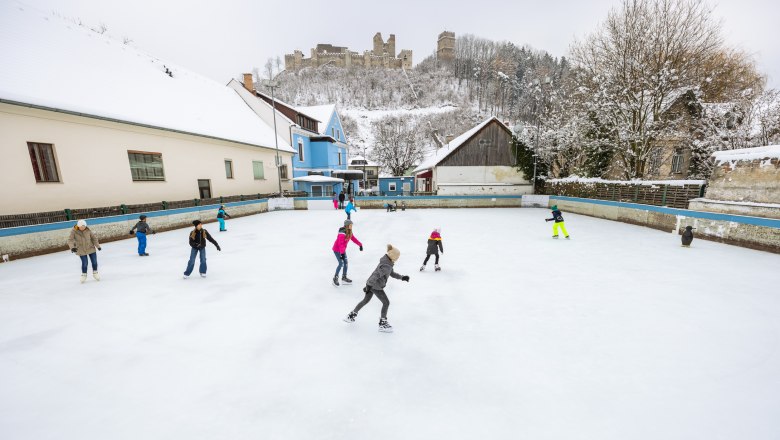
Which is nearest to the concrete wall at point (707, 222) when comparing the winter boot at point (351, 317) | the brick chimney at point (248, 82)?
the winter boot at point (351, 317)

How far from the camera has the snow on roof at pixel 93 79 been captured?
36.4 feet

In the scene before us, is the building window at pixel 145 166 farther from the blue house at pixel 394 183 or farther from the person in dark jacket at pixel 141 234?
the blue house at pixel 394 183

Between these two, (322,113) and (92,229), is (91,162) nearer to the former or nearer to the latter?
(92,229)

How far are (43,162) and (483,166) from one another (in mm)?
25828

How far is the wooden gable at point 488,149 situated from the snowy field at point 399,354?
18457 mm

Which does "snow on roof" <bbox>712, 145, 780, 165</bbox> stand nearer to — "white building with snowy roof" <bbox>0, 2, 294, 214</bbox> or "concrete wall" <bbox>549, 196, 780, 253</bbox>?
"concrete wall" <bbox>549, 196, 780, 253</bbox>

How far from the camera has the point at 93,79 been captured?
13.4 metres

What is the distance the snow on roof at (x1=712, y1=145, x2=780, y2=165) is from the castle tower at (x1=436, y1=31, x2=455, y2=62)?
382 feet

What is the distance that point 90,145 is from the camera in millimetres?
12047

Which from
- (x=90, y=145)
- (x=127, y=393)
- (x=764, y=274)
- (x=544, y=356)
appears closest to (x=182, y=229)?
(x=90, y=145)

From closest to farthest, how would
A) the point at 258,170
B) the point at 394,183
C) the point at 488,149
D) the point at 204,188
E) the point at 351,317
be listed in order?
the point at 351,317, the point at 204,188, the point at 258,170, the point at 488,149, the point at 394,183

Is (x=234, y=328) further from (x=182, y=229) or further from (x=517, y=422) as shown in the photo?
(x=182, y=229)

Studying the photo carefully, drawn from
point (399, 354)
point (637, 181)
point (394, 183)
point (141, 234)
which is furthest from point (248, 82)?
point (637, 181)

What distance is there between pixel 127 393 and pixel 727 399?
682cm
